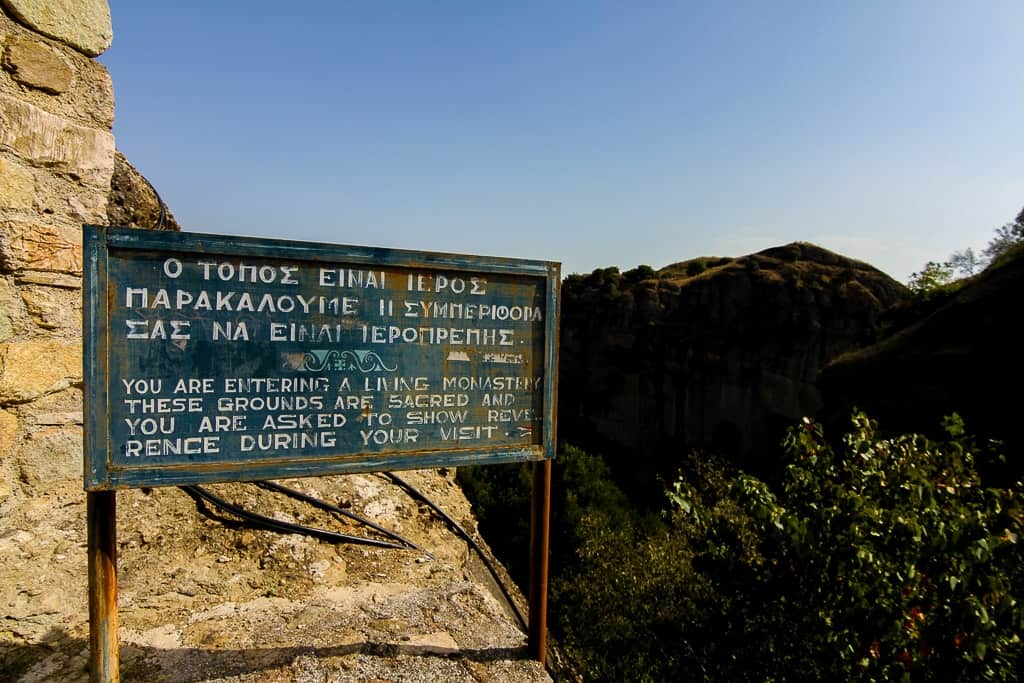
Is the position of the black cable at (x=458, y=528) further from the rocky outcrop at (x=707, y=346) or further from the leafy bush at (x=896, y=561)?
the rocky outcrop at (x=707, y=346)

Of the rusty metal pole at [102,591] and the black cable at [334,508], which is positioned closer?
the rusty metal pole at [102,591]

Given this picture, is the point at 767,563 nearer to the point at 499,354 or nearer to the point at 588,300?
the point at 499,354

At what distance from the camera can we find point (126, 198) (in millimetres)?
4043

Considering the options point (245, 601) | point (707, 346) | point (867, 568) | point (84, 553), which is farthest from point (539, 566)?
point (707, 346)

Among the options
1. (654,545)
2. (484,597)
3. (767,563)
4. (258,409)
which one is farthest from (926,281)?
(258,409)

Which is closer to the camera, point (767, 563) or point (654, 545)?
point (767, 563)

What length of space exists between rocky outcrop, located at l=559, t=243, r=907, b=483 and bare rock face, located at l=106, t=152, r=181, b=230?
28.4m

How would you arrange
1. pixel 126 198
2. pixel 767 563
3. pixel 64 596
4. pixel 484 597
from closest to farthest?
pixel 64 596
pixel 484 597
pixel 126 198
pixel 767 563

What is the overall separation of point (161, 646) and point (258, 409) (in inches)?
45.9

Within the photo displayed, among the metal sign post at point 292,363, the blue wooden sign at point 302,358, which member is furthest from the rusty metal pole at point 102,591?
Result: the blue wooden sign at point 302,358

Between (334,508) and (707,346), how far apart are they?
30345 millimetres

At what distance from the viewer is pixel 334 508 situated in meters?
3.64

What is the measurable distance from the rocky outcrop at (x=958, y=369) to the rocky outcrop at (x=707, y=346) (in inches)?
663

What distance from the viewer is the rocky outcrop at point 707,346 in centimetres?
2891
